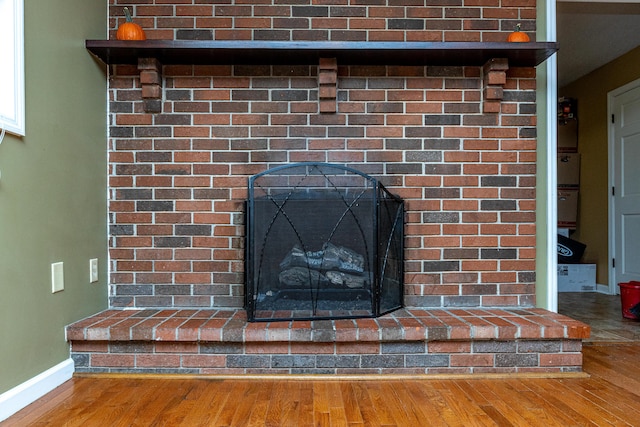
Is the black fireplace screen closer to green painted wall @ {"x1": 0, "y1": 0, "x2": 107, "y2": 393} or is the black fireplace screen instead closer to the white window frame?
green painted wall @ {"x1": 0, "y1": 0, "x2": 107, "y2": 393}

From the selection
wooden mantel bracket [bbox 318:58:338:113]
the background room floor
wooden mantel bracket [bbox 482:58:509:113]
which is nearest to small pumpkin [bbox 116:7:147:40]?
wooden mantel bracket [bbox 318:58:338:113]

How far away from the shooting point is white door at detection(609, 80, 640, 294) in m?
3.45

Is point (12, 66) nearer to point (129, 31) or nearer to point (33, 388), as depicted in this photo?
point (129, 31)

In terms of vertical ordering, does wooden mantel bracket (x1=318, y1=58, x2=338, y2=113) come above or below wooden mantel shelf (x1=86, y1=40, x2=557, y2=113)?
below

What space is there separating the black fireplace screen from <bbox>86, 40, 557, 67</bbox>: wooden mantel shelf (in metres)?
0.52

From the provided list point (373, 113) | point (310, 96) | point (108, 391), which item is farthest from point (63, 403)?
point (373, 113)

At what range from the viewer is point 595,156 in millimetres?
3945

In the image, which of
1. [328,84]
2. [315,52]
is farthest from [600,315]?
[315,52]

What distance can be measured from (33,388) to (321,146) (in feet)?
4.89

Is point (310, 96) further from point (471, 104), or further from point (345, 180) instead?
point (471, 104)

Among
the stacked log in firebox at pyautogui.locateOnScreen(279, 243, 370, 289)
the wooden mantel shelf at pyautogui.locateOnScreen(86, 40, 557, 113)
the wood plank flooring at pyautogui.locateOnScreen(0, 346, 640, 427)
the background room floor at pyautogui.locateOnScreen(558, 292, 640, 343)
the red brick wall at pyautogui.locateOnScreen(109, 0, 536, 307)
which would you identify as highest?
the wooden mantel shelf at pyautogui.locateOnScreen(86, 40, 557, 113)

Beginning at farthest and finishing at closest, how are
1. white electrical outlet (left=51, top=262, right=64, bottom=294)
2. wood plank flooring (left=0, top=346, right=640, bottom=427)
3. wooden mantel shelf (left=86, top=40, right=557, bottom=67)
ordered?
wooden mantel shelf (left=86, top=40, right=557, bottom=67)
white electrical outlet (left=51, top=262, right=64, bottom=294)
wood plank flooring (left=0, top=346, right=640, bottom=427)

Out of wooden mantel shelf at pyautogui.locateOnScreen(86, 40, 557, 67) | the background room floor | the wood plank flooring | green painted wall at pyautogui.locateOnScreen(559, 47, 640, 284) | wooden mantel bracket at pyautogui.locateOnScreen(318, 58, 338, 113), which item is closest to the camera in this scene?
the wood plank flooring

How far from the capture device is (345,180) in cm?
192
